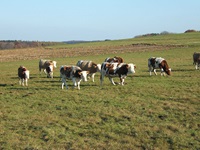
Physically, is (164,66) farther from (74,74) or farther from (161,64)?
(74,74)

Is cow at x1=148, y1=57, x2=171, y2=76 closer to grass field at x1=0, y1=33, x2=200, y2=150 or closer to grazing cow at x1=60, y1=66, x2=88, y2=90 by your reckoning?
grass field at x1=0, y1=33, x2=200, y2=150

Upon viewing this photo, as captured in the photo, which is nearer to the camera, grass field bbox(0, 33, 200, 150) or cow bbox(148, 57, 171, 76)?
grass field bbox(0, 33, 200, 150)

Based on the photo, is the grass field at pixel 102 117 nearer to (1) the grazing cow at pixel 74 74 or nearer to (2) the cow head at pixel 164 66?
(1) the grazing cow at pixel 74 74

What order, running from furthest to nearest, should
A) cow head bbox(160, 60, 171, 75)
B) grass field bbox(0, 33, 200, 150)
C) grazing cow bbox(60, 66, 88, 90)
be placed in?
cow head bbox(160, 60, 171, 75) < grazing cow bbox(60, 66, 88, 90) < grass field bbox(0, 33, 200, 150)

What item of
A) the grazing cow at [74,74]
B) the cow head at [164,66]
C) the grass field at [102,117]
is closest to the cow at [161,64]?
the cow head at [164,66]

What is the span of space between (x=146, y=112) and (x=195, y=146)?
3.72 metres

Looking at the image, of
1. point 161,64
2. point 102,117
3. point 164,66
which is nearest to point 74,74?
point 102,117

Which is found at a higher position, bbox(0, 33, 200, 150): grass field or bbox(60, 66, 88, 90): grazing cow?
bbox(60, 66, 88, 90): grazing cow

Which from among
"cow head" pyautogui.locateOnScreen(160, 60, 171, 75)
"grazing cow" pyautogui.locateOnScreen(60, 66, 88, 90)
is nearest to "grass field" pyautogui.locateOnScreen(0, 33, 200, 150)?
"grazing cow" pyautogui.locateOnScreen(60, 66, 88, 90)

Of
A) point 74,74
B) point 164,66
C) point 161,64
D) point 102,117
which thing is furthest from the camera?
point 164,66

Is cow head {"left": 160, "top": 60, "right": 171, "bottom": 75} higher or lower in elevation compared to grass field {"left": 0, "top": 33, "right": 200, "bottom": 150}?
higher

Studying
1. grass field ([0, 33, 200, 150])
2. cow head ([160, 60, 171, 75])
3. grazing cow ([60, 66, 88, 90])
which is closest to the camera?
grass field ([0, 33, 200, 150])

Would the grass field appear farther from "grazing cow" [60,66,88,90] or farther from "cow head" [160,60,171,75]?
"cow head" [160,60,171,75]

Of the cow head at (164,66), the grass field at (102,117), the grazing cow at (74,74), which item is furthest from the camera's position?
the cow head at (164,66)
